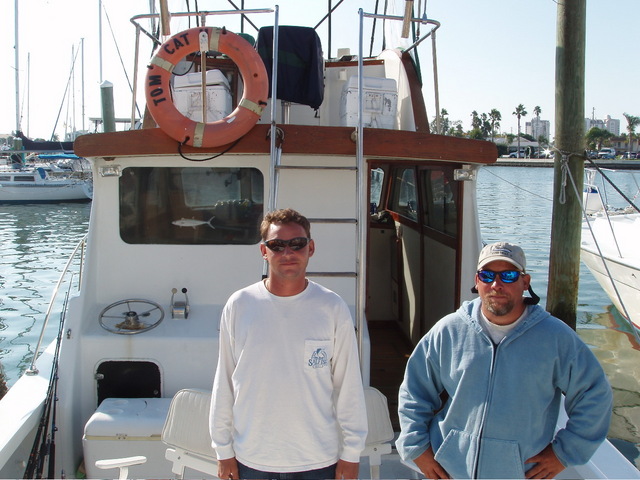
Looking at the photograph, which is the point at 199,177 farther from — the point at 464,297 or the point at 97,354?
the point at 464,297

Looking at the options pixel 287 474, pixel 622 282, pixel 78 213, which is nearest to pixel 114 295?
pixel 287 474

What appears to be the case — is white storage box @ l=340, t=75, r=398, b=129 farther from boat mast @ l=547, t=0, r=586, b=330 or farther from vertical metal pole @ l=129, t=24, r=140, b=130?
boat mast @ l=547, t=0, r=586, b=330

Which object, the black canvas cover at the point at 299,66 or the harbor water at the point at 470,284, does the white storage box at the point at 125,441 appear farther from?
the harbor water at the point at 470,284

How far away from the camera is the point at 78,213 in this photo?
25969mm

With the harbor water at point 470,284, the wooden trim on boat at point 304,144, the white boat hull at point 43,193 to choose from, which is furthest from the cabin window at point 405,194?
the white boat hull at point 43,193

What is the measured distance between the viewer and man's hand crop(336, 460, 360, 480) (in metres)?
2.16

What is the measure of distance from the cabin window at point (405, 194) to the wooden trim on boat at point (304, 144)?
2.21 metres

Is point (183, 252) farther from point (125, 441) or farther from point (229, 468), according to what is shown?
point (229, 468)

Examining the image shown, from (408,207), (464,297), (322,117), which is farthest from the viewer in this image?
(408,207)

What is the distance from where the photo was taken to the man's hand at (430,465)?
7.32ft

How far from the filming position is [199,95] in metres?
4.28

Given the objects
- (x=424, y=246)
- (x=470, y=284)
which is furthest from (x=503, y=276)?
(x=424, y=246)

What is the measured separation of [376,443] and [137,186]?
2335 mm

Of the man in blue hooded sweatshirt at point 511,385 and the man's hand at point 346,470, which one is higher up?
the man in blue hooded sweatshirt at point 511,385
